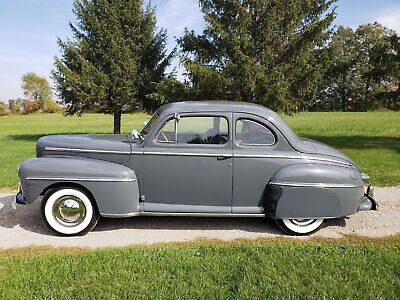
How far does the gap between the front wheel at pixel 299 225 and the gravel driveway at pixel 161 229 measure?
4.4 inches

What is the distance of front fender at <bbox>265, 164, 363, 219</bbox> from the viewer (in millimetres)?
4613

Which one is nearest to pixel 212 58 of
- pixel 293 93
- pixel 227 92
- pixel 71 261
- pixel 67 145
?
pixel 227 92

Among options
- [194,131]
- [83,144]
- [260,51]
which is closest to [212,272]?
[194,131]

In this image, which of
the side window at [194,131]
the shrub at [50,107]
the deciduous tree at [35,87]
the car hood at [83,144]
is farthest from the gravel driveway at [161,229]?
the deciduous tree at [35,87]

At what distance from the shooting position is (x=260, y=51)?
1609cm

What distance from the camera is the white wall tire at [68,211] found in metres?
4.68

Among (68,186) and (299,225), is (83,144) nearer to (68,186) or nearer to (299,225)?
(68,186)

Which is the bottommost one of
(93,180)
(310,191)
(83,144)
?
(310,191)

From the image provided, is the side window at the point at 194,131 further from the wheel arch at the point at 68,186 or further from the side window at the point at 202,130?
the wheel arch at the point at 68,186

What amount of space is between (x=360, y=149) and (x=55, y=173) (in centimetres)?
1175

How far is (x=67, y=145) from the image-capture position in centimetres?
493

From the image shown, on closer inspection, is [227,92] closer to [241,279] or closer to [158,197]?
[158,197]

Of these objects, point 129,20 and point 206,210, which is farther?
point 129,20

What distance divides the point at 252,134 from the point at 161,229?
178cm
